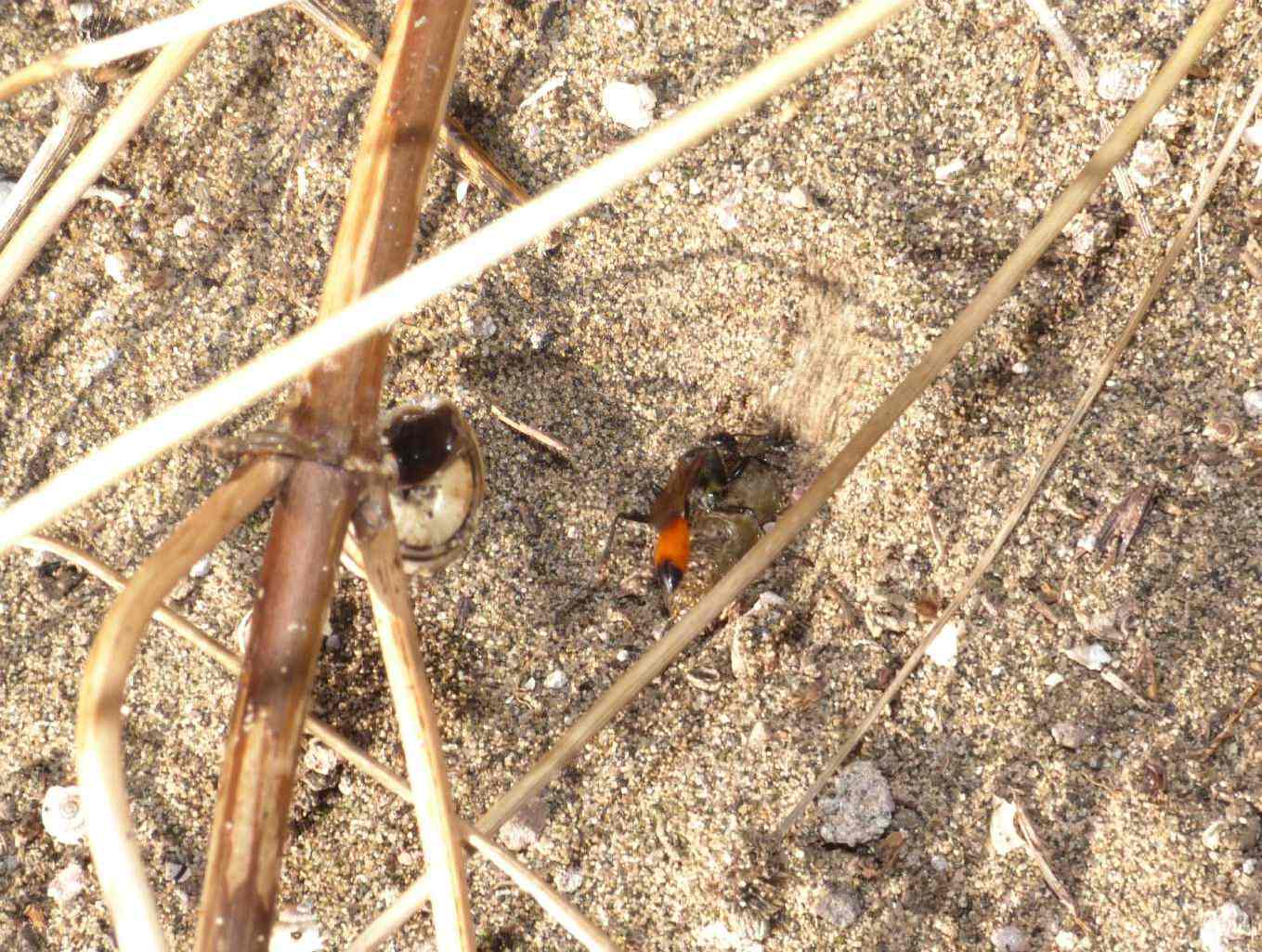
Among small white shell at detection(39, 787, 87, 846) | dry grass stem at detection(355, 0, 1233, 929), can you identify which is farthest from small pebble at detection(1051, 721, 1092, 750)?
small white shell at detection(39, 787, 87, 846)

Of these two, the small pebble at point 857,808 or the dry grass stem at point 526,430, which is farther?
the dry grass stem at point 526,430

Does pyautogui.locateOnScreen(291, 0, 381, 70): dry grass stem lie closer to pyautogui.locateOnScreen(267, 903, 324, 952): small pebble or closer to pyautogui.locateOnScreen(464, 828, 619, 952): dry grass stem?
pyautogui.locateOnScreen(464, 828, 619, 952): dry grass stem

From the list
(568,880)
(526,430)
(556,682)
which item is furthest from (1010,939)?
(526,430)

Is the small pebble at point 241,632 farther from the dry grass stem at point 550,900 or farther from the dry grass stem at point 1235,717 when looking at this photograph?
the dry grass stem at point 1235,717

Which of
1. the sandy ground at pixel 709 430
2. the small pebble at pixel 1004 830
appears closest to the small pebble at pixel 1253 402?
the sandy ground at pixel 709 430

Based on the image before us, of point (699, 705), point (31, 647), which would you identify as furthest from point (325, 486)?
point (31, 647)

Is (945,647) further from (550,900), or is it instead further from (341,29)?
(341,29)
